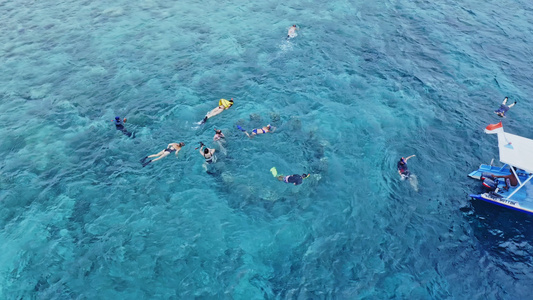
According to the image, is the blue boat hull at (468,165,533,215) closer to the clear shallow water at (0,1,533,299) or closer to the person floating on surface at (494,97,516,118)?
the clear shallow water at (0,1,533,299)

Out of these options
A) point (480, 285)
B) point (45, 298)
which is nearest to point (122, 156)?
point (45, 298)

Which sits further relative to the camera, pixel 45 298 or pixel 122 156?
pixel 122 156

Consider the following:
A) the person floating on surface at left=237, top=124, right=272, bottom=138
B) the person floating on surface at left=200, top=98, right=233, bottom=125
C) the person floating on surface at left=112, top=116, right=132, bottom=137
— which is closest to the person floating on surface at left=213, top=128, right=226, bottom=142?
the person floating on surface at left=237, top=124, right=272, bottom=138

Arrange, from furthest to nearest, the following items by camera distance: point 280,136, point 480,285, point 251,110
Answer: point 251,110
point 280,136
point 480,285

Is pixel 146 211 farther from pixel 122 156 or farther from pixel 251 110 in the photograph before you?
pixel 251 110

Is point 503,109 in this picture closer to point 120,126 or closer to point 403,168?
point 403,168

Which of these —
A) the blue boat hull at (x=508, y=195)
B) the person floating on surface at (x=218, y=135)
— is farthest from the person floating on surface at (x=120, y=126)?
the blue boat hull at (x=508, y=195)
